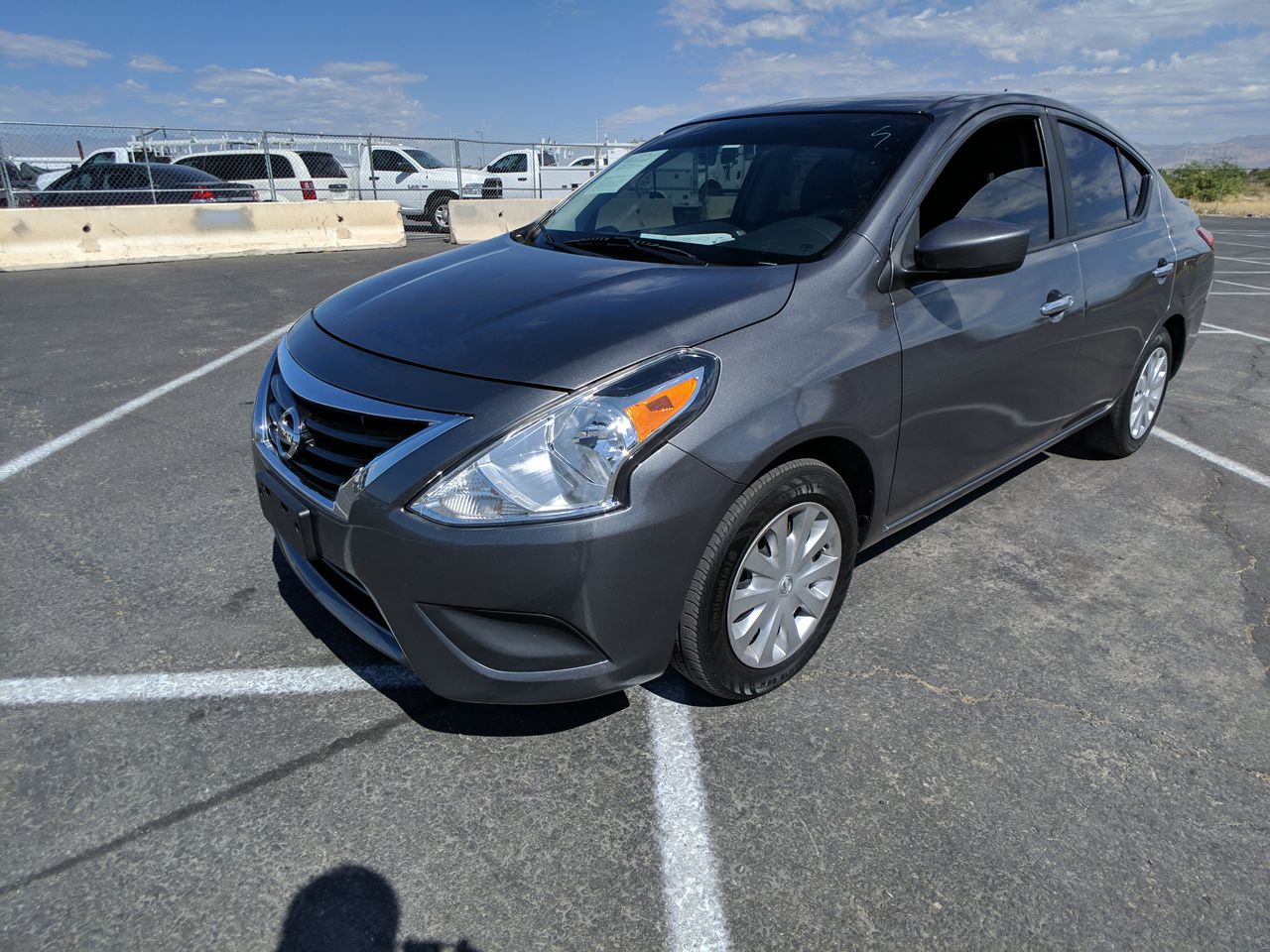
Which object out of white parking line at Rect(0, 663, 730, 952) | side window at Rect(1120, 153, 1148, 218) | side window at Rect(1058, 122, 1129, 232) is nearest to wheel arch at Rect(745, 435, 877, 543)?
white parking line at Rect(0, 663, 730, 952)

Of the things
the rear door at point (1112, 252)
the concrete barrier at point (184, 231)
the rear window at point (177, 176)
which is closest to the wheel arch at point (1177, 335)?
the rear door at point (1112, 252)

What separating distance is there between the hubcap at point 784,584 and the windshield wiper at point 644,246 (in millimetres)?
910

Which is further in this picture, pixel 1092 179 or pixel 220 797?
pixel 1092 179

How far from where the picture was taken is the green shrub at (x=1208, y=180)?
38.6 metres

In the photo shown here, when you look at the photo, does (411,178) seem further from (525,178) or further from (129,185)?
(129,185)

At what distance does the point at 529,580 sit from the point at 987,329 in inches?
74.3

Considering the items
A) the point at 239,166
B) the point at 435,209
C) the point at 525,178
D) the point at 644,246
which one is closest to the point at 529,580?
the point at 644,246

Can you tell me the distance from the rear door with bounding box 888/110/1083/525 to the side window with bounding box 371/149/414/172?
638 inches

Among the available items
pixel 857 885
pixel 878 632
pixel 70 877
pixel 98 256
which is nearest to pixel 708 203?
pixel 878 632

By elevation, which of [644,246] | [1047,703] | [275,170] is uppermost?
[275,170]

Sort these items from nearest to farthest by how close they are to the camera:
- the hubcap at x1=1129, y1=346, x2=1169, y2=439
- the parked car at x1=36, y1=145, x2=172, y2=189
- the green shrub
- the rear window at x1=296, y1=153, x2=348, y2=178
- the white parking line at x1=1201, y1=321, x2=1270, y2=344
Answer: the hubcap at x1=1129, y1=346, x2=1169, y2=439 < the white parking line at x1=1201, y1=321, x2=1270, y2=344 < the rear window at x1=296, y1=153, x2=348, y2=178 < the parked car at x1=36, y1=145, x2=172, y2=189 < the green shrub

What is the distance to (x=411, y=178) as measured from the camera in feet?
57.4

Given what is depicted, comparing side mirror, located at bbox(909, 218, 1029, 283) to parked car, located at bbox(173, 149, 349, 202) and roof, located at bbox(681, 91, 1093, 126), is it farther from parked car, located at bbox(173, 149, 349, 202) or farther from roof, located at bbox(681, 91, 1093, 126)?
parked car, located at bbox(173, 149, 349, 202)

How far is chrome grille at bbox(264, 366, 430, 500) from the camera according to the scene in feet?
6.91
